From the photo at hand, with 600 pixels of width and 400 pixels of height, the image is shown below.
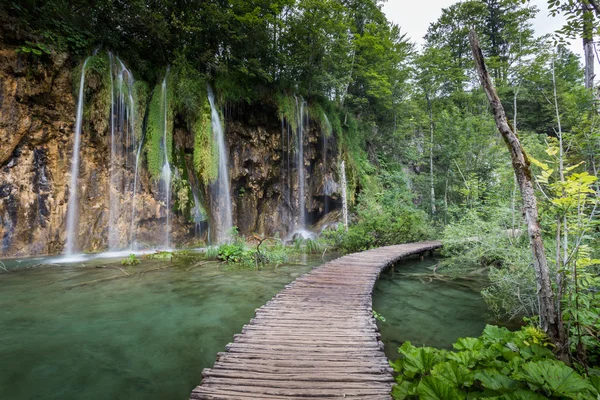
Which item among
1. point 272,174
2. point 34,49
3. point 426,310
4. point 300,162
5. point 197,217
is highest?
point 34,49

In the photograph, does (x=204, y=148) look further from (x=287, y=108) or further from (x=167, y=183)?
(x=287, y=108)

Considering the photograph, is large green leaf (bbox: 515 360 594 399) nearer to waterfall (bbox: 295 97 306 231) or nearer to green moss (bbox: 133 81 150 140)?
green moss (bbox: 133 81 150 140)

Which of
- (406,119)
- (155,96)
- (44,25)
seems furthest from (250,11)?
(406,119)

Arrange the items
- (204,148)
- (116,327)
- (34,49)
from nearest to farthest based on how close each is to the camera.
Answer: (116,327), (34,49), (204,148)

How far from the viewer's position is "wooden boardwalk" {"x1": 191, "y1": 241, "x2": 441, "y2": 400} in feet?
8.23

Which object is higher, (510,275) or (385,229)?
(385,229)

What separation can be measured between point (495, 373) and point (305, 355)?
1.75 meters

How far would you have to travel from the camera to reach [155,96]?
1321 cm

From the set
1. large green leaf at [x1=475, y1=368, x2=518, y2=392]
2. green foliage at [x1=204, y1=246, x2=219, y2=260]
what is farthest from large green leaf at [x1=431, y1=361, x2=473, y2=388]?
green foliage at [x1=204, y1=246, x2=219, y2=260]

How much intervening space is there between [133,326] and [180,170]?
989cm

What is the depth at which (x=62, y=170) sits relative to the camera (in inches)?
440

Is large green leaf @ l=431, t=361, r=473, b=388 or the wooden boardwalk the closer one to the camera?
large green leaf @ l=431, t=361, r=473, b=388

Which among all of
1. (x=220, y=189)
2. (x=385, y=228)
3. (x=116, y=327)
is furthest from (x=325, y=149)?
(x=116, y=327)

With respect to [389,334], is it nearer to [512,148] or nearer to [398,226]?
[512,148]
